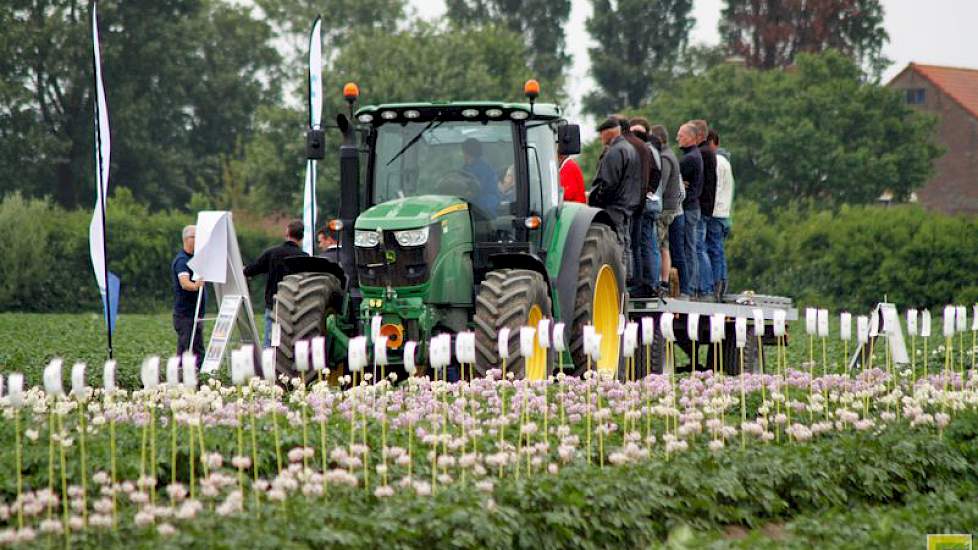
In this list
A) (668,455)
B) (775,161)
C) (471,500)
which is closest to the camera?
(471,500)

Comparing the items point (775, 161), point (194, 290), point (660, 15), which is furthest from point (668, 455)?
point (660, 15)

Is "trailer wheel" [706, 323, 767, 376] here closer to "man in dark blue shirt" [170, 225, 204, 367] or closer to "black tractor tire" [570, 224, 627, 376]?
"black tractor tire" [570, 224, 627, 376]

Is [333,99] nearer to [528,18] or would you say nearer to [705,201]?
[528,18]

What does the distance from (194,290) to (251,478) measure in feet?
27.2

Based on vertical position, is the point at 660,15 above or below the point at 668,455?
above

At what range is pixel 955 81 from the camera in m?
69.1

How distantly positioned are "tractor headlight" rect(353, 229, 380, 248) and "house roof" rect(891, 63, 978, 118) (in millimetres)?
56084

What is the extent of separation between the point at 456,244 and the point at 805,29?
55234 mm

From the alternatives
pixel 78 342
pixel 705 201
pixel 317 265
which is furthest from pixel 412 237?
pixel 78 342

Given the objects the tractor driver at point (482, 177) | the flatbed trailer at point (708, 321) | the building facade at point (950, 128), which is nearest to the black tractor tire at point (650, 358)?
the flatbed trailer at point (708, 321)

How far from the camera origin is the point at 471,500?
8.44m

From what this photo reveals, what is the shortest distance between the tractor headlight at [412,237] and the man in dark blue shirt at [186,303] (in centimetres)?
434

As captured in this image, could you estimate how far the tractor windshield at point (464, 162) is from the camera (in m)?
14.6

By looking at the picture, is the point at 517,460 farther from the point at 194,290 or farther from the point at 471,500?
the point at 194,290
